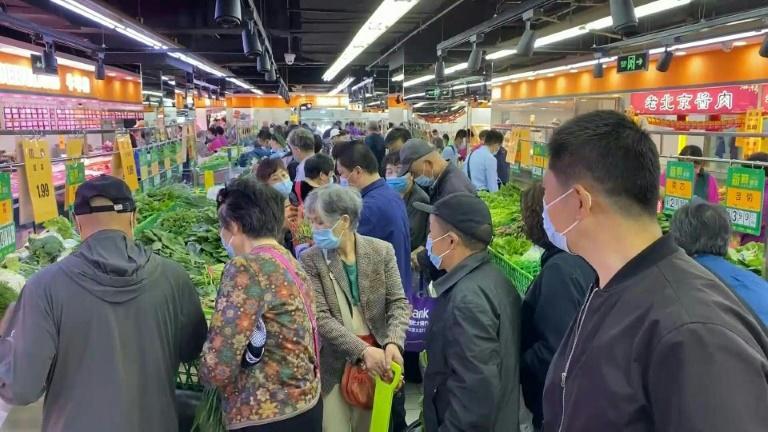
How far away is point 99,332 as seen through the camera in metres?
2.21

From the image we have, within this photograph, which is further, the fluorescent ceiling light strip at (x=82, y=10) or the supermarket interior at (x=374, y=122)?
the fluorescent ceiling light strip at (x=82, y=10)

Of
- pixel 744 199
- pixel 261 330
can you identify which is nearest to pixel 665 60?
pixel 744 199

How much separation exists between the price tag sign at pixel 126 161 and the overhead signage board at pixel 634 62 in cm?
939

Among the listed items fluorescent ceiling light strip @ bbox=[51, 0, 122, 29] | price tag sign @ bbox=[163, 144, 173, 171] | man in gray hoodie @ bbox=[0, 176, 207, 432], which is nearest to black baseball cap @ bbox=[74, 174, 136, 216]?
man in gray hoodie @ bbox=[0, 176, 207, 432]

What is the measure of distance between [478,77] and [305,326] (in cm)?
1346

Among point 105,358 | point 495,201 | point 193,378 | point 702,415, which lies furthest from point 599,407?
point 495,201

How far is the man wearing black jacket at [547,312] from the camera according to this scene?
2400 mm

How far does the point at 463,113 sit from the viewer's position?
20.5 m

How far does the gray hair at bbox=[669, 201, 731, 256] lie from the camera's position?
3149 millimetres

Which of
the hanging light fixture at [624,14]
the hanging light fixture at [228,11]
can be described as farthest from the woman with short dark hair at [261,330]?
the hanging light fixture at [624,14]

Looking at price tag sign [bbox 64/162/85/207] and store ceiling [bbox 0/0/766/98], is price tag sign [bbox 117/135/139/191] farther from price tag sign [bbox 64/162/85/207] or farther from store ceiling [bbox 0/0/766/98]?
store ceiling [bbox 0/0/766/98]

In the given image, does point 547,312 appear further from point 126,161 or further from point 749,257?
point 126,161

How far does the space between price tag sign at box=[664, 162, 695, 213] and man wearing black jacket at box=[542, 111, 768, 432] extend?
4030mm

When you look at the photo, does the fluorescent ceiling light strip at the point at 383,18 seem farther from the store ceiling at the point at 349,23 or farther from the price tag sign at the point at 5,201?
the price tag sign at the point at 5,201
